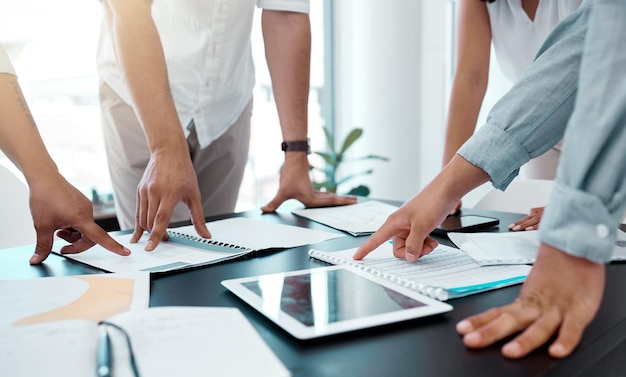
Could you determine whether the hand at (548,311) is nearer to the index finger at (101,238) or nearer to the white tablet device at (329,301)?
the white tablet device at (329,301)

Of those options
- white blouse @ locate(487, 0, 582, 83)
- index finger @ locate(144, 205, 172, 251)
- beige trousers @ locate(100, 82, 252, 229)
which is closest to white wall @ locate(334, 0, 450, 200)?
white blouse @ locate(487, 0, 582, 83)

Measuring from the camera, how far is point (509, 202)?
1772mm

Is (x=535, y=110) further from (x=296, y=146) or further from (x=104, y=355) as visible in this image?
(x=296, y=146)

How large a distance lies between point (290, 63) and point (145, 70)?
52 centimetres

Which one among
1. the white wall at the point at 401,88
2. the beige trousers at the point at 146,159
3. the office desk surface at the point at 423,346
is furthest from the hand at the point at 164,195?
the white wall at the point at 401,88

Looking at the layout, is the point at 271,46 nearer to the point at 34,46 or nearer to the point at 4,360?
the point at 4,360

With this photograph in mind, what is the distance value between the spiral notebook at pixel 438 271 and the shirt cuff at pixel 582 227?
141 millimetres

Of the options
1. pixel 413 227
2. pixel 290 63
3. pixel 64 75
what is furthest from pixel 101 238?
pixel 64 75

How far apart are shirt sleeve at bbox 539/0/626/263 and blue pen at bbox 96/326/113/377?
0.44 metres

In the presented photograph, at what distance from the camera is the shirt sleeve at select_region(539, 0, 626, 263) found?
555 millimetres

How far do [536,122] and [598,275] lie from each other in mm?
317

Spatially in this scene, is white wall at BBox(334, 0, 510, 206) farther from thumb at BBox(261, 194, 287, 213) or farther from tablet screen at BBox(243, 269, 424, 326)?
tablet screen at BBox(243, 269, 424, 326)

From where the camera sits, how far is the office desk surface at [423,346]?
1.58ft

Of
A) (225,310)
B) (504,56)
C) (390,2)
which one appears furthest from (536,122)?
(390,2)
